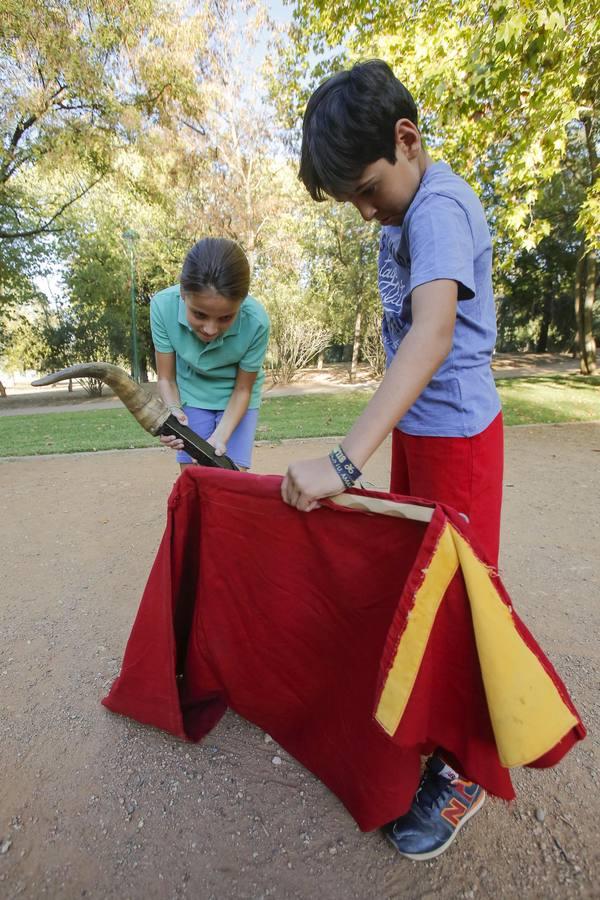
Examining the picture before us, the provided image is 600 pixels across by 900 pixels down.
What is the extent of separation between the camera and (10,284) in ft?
57.9

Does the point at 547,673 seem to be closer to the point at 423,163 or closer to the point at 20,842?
the point at 423,163

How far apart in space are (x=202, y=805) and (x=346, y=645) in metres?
0.74

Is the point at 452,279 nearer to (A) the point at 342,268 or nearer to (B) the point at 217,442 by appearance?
(B) the point at 217,442

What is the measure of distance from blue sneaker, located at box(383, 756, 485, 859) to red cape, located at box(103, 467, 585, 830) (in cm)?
12

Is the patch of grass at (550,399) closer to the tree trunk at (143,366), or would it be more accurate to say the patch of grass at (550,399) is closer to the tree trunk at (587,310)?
the tree trunk at (587,310)

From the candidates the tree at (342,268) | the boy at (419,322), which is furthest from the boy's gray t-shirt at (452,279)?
the tree at (342,268)

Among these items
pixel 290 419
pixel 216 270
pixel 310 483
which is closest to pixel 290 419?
pixel 290 419

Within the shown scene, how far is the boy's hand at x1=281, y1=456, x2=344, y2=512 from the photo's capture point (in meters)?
1.21

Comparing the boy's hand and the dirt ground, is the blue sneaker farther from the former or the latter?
the boy's hand

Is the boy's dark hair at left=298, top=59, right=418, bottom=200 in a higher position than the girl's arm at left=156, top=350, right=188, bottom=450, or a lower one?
higher

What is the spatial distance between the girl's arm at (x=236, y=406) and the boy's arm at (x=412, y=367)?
1502 millimetres

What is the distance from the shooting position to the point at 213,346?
8.11ft

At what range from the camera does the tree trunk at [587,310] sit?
47.2ft

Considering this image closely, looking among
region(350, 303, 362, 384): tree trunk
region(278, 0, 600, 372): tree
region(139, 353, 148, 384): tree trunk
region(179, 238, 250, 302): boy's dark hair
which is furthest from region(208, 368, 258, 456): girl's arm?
region(139, 353, 148, 384): tree trunk
